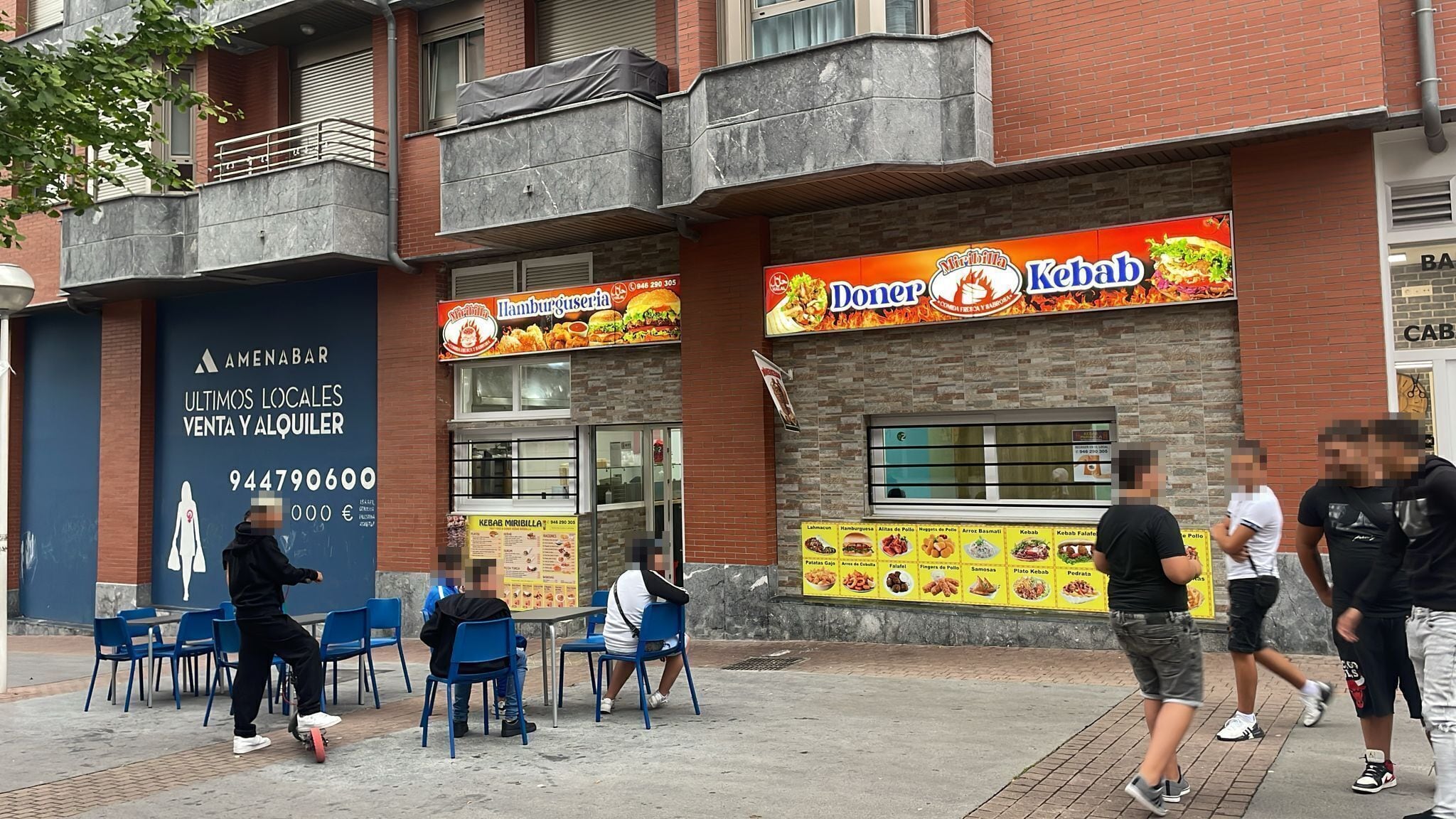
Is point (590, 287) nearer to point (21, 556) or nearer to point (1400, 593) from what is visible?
point (1400, 593)

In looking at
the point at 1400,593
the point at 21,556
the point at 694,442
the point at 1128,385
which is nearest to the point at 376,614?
the point at 694,442

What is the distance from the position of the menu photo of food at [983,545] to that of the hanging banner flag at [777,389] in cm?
220

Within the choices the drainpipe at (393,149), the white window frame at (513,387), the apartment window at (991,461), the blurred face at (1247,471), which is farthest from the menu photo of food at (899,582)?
the drainpipe at (393,149)

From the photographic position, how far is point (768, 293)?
12078 millimetres

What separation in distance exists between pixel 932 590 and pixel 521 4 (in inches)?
355

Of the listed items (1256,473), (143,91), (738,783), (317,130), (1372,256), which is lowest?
(738,783)

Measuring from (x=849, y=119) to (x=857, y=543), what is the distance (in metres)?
4.41

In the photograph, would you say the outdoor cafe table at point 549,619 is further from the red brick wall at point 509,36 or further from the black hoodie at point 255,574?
the red brick wall at point 509,36

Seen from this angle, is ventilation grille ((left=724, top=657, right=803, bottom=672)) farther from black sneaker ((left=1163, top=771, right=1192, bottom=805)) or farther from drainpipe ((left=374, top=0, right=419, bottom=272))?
drainpipe ((left=374, top=0, right=419, bottom=272))

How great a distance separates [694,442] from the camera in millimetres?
12469

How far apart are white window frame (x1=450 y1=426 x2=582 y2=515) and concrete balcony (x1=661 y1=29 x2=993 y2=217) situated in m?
4.07

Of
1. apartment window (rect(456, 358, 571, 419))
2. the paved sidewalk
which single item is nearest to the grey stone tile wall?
the paved sidewalk

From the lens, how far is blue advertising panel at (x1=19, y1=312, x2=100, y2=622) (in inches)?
709

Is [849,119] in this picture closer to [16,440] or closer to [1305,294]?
[1305,294]
